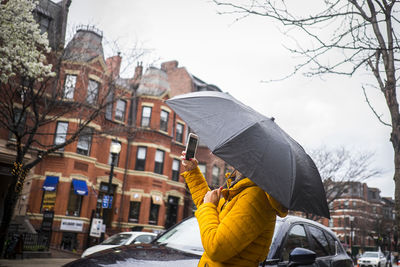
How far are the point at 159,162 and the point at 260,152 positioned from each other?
27475 mm

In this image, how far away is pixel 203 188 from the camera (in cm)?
267

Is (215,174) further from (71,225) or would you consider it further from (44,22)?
(44,22)

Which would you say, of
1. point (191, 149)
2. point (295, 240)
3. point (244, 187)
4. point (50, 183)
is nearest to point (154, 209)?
point (50, 183)

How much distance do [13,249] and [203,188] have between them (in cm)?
1354

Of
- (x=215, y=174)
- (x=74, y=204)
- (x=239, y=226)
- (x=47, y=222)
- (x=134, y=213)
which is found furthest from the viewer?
(x=215, y=174)

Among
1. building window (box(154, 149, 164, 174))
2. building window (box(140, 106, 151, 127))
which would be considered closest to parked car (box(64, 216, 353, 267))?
building window (box(154, 149, 164, 174))

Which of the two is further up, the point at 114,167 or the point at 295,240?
the point at 114,167

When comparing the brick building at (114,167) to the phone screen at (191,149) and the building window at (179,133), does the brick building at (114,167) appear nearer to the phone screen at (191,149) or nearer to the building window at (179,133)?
the building window at (179,133)

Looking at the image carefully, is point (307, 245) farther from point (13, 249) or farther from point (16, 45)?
point (13, 249)

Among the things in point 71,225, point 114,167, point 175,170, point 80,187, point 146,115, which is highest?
point 146,115

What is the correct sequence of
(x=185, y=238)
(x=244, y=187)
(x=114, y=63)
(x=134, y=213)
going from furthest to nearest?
(x=134, y=213) < (x=114, y=63) < (x=185, y=238) < (x=244, y=187)

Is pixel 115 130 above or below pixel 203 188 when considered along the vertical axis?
above

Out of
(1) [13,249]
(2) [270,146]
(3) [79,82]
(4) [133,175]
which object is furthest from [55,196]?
(2) [270,146]

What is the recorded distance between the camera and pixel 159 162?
29250 mm
